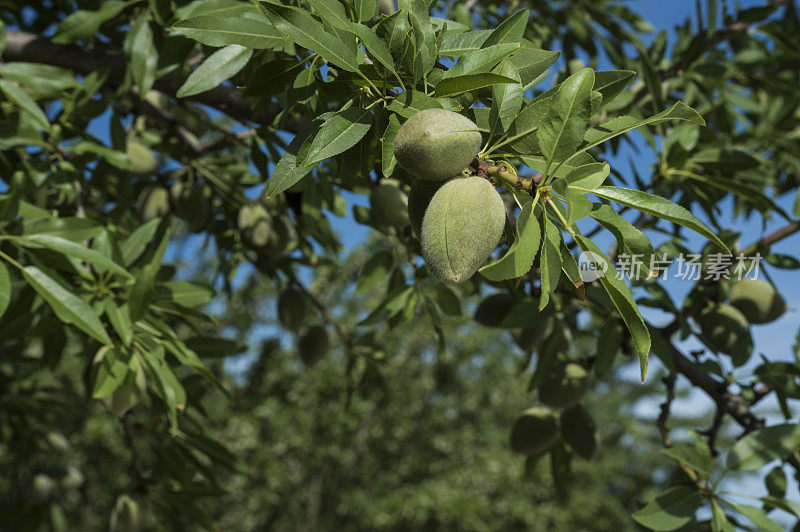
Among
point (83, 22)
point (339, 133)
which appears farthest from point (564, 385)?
point (83, 22)

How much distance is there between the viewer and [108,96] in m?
1.63

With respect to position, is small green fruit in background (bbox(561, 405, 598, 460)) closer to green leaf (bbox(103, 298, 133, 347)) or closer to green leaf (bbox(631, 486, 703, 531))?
green leaf (bbox(631, 486, 703, 531))

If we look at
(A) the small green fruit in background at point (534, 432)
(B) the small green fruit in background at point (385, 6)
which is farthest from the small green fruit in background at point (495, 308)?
(B) the small green fruit in background at point (385, 6)

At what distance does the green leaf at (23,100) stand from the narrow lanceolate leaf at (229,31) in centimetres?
59

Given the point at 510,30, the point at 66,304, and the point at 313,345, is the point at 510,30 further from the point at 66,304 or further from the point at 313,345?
the point at 313,345

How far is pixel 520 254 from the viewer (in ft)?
2.13

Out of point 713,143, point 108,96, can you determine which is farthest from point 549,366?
point 108,96

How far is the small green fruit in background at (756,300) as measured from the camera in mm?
1671

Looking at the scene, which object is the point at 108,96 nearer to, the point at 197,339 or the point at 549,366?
the point at 197,339

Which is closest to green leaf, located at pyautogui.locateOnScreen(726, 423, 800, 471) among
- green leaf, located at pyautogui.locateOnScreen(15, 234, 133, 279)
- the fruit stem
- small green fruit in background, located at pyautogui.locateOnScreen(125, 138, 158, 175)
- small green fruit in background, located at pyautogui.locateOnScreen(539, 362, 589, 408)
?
small green fruit in background, located at pyautogui.locateOnScreen(539, 362, 589, 408)

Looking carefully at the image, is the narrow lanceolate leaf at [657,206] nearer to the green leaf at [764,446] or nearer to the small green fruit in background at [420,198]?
the small green fruit in background at [420,198]

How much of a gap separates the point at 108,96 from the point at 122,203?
28 centimetres

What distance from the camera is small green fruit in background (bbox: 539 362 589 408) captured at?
1.62 meters

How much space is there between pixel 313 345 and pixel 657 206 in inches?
62.9
